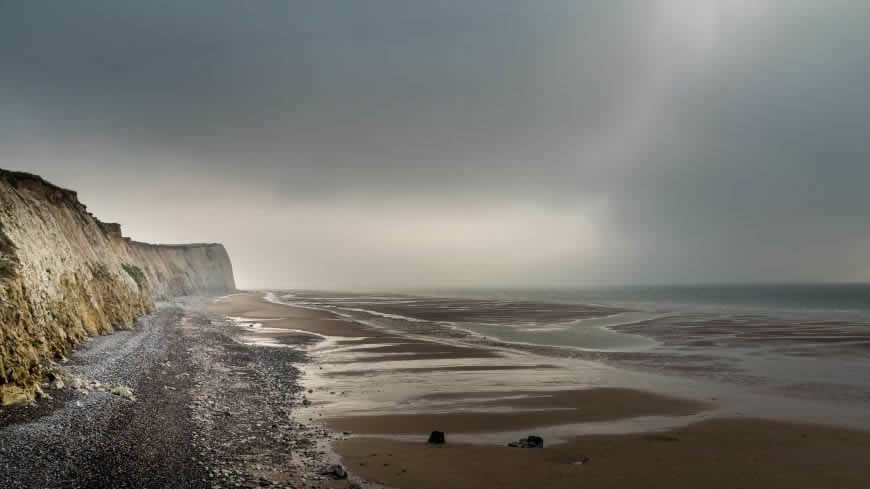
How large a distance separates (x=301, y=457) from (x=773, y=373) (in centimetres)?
2400

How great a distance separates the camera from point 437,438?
12891 millimetres

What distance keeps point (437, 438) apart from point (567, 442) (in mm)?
3619

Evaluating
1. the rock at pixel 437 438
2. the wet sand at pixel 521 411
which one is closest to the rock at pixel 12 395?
the wet sand at pixel 521 411

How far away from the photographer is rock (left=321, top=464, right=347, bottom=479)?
10.1 m

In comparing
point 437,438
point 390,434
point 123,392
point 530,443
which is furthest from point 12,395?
point 530,443

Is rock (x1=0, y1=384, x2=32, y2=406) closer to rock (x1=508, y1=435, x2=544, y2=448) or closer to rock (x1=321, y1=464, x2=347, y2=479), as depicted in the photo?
rock (x1=321, y1=464, x2=347, y2=479)

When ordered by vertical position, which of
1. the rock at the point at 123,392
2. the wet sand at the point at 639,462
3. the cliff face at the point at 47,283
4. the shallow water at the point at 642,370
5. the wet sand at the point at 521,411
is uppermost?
the cliff face at the point at 47,283

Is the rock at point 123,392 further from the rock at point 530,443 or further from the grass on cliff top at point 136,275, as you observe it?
the grass on cliff top at point 136,275

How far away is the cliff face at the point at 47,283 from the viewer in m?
14.2

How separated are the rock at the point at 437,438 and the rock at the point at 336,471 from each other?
10.4 ft

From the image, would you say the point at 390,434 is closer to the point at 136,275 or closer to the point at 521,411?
the point at 521,411

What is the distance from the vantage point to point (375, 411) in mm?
16266

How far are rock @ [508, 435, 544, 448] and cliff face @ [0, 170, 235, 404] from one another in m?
13.5

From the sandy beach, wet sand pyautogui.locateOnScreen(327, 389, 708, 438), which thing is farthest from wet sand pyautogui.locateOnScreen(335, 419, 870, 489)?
wet sand pyautogui.locateOnScreen(327, 389, 708, 438)
